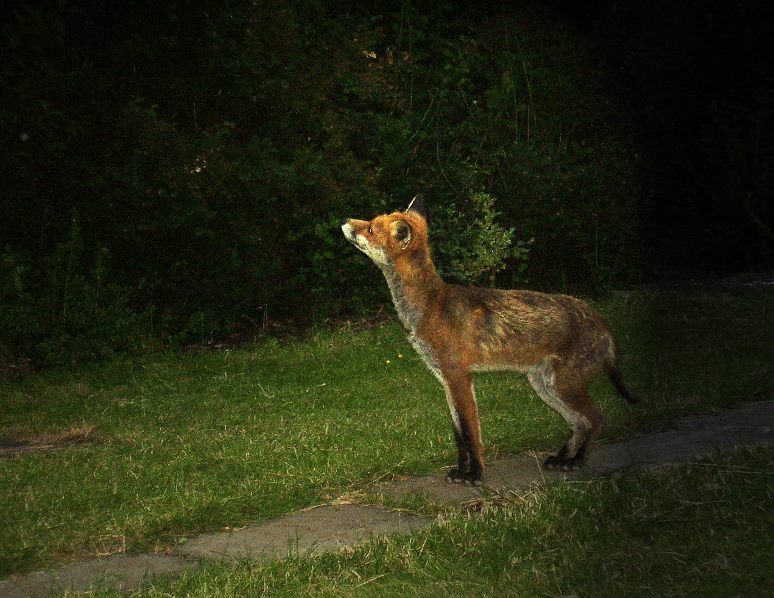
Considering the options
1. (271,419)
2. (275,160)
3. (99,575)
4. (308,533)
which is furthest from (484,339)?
(275,160)

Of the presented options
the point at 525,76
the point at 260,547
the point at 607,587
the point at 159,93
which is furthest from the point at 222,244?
the point at 607,587

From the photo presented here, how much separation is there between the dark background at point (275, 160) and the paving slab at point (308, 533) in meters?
5.24

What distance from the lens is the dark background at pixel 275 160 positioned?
1098 cm

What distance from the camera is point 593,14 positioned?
1623 cm

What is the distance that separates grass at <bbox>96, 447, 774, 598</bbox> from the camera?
4902mm

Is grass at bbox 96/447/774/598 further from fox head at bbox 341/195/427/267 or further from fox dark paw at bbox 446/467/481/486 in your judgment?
fox head at bbox 341/195/427/267

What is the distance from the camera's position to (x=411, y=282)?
714 centimetres

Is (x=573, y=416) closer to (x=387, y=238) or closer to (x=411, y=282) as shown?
(x=411, y=282)

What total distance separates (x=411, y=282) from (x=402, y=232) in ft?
1.11

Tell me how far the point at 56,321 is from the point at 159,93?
2.71 metres

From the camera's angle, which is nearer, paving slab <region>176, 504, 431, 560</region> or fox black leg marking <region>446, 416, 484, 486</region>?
paving slab <region>176, 504, 431, 560</region>

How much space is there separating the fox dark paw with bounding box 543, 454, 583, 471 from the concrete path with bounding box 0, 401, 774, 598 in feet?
0.21

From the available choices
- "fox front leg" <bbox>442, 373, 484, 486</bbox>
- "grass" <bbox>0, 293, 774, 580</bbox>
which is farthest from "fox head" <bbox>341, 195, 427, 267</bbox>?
"grass" <bbox>0, 293, 774, 580</bbox>

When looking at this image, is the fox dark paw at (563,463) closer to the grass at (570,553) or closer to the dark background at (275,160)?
the grass at (570,553)
